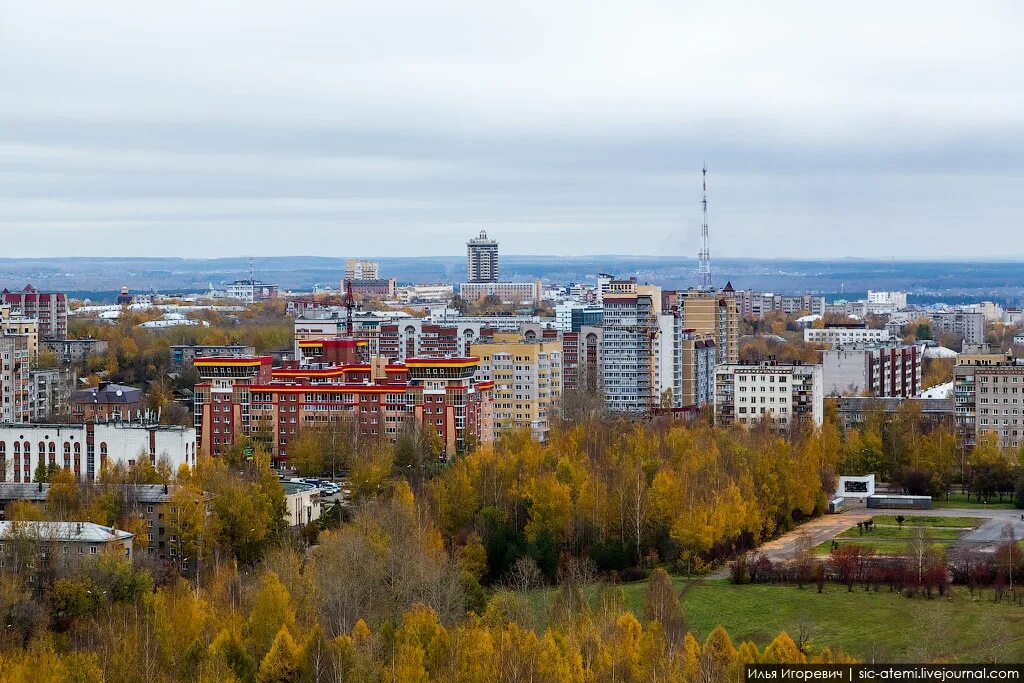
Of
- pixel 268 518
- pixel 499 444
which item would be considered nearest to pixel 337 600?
pixel 268 518

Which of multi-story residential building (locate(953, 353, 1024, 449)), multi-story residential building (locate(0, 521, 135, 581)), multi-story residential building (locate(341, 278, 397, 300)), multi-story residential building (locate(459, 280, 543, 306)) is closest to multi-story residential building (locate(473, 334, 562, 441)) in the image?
multi-story residential building (locate(953, 353, 1024, 449))

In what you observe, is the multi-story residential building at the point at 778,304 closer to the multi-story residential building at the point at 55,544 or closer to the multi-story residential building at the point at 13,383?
the multi-story residential building at the point at 13,383

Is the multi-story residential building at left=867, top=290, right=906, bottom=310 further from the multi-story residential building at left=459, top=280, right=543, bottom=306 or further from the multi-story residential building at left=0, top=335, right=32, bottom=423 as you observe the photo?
the multi-story residential building at left=0, top=335, right=32, bottom=423

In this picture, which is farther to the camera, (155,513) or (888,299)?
(888,299)

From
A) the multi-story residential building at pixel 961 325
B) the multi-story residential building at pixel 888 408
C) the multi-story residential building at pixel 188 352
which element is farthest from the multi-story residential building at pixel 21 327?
the multi-story residential building at pixel 961 325

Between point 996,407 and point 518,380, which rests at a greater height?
point 518,380

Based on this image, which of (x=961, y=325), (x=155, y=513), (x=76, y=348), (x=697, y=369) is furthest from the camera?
(x=961, y=325)

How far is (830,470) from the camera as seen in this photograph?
4412cm

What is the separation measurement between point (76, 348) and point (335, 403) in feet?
93.5

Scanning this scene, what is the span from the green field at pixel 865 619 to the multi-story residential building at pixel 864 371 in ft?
107

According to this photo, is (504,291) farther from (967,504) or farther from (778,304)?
(967,504)

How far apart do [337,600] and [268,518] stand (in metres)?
8.06

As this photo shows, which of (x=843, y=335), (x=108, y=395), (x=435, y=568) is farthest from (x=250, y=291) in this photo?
(x=435, y=568)

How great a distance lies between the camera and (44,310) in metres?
85.2
